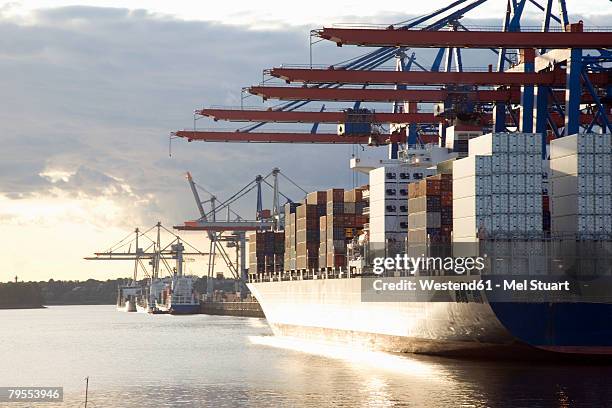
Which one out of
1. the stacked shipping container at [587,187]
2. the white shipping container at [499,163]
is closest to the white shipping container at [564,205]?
the stacked shipping container at [587,187]

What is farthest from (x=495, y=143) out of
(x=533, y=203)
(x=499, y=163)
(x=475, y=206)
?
(x=533, y=203)

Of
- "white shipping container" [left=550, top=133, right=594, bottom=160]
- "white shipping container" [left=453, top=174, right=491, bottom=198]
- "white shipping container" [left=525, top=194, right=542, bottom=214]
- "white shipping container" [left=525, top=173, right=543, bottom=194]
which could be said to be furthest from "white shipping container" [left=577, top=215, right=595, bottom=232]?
A: "white shipping container" [left=453, top=174, right=491, bottom=198]

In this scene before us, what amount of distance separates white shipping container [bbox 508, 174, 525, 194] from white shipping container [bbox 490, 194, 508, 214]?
569 mm

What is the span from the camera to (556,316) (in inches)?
2430

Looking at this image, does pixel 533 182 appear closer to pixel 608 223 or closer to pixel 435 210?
pixel 608 223

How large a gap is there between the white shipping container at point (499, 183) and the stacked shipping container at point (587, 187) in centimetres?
318

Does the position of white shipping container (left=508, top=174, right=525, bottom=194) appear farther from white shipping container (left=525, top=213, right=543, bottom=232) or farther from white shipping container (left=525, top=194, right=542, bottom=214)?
white shipping container (left=525, top=213, right=543, bottom=232)

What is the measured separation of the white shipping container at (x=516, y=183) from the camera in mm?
62750

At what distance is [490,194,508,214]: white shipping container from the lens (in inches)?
2463

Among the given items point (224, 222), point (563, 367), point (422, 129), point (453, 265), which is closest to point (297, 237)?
point (422, 129)

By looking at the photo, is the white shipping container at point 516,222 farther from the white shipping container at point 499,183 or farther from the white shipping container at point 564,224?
the white shipping container at point 564,224

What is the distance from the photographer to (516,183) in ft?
206

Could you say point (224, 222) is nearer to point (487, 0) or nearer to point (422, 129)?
point (422, 129)

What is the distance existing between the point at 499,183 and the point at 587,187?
430cm
